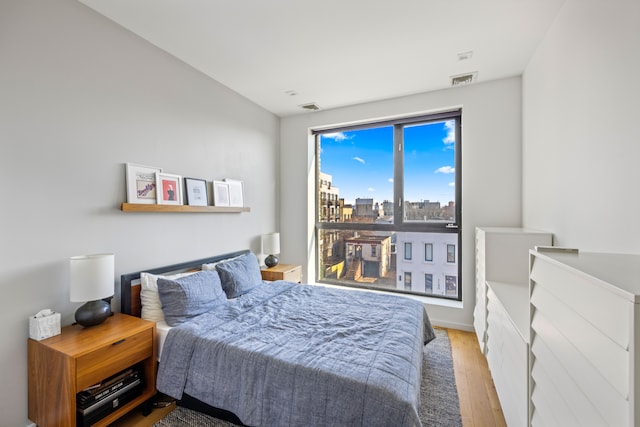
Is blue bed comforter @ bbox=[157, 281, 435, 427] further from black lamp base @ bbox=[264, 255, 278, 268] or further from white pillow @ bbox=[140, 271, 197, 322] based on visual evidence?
black lamp base @ bbox=[264, 255, 278, 268]

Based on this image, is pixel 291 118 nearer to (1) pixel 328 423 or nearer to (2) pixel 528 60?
(2) pixel 528 60

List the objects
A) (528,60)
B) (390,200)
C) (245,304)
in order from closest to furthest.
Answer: (245,304) < (528,60) < (390,200)

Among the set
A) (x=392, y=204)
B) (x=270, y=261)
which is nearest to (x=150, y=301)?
(x=270, y=261)

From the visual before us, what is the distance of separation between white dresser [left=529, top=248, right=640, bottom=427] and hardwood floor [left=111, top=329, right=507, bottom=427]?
77cm

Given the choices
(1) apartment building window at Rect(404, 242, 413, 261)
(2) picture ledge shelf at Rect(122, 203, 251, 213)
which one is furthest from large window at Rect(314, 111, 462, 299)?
(2) picture ledge shelf at Rect(122, 203, 251, 213)

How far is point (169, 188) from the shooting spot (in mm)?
2451

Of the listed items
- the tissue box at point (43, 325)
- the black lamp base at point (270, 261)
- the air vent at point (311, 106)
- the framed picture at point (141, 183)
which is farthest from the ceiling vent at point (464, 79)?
the tissue box at point (43, 325)

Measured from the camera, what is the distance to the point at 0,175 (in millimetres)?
1539

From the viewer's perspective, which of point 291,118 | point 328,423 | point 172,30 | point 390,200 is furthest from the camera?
point 291,118

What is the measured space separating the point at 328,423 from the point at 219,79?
3294mm

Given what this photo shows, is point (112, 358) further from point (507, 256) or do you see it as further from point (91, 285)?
point (507, 256)

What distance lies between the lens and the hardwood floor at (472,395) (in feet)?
5.85

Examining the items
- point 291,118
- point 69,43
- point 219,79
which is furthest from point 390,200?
point 69,43

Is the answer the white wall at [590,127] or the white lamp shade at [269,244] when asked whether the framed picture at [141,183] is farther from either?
the white wall at [590,127]
